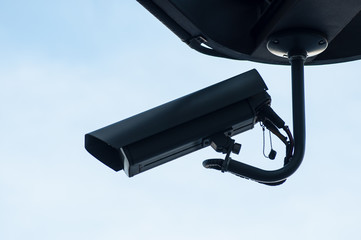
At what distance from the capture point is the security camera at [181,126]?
1.72 meters

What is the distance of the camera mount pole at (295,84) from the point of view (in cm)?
173

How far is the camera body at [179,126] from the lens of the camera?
1722 millimetres

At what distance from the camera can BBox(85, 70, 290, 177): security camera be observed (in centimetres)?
172

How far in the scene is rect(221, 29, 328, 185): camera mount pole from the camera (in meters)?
1.73

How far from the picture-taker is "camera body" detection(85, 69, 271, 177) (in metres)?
1.72

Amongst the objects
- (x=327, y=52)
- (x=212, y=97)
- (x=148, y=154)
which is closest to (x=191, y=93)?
(x=212, y=97)

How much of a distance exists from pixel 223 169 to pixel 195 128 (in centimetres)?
11

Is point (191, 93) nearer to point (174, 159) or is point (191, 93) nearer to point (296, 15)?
point (174, 159)

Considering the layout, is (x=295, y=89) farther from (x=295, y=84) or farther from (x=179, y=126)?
(x=179, y=126)

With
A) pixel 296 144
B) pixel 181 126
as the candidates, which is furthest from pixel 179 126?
pixel 296 144

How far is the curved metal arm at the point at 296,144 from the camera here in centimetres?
172

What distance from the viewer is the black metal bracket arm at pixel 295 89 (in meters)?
1.73

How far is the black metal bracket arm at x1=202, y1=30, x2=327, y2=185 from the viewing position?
173 centimetres

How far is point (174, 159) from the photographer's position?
176 centimetres
